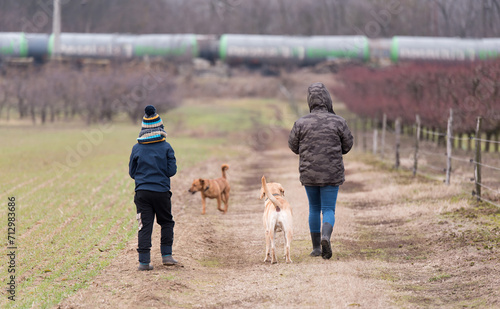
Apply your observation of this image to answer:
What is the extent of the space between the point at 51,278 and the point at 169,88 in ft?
147

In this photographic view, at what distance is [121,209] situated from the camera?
13562 millimetres

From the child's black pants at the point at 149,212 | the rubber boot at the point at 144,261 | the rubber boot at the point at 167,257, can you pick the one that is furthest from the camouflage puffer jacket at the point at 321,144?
the rubber boot at the point at 144,261

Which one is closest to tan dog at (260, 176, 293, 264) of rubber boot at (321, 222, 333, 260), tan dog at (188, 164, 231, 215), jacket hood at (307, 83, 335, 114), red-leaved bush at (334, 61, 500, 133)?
rubber boot at (321, 222, 333, 260)

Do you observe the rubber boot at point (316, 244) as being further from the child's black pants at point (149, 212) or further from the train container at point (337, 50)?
the train container at point (337, 50)

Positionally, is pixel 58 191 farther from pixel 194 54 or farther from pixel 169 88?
pixel 194 54

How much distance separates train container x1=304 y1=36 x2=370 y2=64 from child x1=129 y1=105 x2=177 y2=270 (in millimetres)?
56048

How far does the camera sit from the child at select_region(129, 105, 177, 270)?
7918 mm

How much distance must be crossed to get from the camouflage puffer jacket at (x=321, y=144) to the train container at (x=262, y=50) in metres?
54.8

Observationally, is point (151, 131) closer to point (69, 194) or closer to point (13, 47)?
point (69, 194)

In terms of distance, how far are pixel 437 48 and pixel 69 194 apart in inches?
2023

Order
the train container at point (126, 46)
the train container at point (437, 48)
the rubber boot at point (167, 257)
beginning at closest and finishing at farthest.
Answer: the rubber boot at point (167, 257) → the train container at point (437, 48) → the train container at point (126, 46)

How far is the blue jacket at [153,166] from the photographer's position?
26.0 ft

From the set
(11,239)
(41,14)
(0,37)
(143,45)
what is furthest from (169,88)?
(41,14)

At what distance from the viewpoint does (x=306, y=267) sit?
26.0ft
